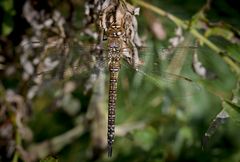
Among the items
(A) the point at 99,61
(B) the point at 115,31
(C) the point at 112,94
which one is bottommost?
(C) the point at 112,94

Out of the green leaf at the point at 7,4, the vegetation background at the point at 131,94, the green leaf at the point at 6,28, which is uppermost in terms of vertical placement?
the green leaf at the point at 7,4

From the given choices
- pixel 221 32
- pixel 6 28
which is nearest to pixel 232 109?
pixel 221 32

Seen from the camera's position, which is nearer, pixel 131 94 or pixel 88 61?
pixel 88 61

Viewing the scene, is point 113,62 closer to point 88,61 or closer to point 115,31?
point 88,61

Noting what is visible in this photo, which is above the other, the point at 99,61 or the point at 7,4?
the point at 7,4

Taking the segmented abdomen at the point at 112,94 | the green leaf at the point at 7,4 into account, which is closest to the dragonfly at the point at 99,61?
the segmented abdomen at the point at 112,94

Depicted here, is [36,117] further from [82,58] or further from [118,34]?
[118,34]

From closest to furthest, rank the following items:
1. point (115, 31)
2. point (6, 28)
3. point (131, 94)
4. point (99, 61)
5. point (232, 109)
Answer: point (232, 109), point (115, 31), point (99, 61), point (6, 28), point (131, 94)

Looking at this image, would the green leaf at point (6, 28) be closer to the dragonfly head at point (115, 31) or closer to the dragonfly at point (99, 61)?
the dragonfly at point (99, 61)
